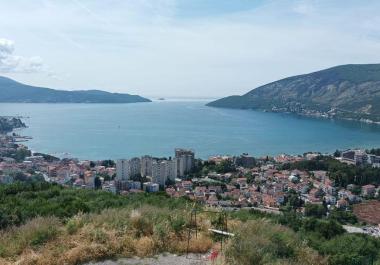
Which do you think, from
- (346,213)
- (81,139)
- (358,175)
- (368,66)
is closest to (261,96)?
(368,66)

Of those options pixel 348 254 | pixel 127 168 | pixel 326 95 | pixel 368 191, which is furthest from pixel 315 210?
pixel 326 95

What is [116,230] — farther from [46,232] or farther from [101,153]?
[101,153]

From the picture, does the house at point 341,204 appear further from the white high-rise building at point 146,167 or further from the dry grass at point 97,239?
the dry grass at point 97,239

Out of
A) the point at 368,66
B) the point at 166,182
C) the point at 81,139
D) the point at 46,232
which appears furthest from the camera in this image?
the point at 368,66

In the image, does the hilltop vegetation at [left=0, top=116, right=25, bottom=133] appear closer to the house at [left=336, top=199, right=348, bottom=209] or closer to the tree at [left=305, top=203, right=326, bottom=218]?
the house at [left=336, top=199, right=348, bottom=209]

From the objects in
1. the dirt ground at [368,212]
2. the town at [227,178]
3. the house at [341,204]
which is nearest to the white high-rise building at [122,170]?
the town at [227,178]

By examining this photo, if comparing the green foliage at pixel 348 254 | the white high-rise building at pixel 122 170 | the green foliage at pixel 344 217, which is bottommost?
the green foliage at pixel 344 217
